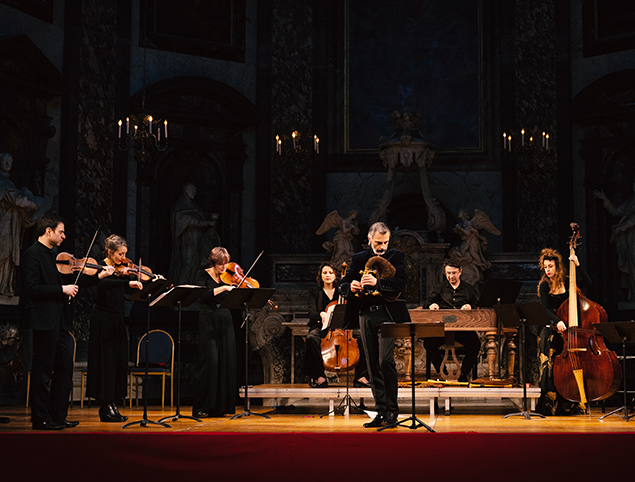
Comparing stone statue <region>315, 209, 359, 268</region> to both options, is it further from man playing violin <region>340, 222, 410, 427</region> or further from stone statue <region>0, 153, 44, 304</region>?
man playing violin <region>340, 222, 410, 427</region>

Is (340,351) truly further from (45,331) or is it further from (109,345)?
(45,331)

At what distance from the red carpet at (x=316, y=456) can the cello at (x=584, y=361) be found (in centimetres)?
171

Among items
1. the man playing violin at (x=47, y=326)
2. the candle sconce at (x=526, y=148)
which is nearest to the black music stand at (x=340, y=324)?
the man playing violin at (x=47, y=326)

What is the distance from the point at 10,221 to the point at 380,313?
219 inches

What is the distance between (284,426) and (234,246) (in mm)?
6074

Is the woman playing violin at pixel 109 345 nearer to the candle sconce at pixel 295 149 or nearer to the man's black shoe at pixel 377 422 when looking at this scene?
the man's black shoe at pixel 377 422

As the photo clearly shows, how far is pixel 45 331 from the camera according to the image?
21.3 feet

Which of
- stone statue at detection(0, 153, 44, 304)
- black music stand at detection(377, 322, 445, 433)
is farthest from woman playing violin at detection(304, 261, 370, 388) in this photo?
stone statue at detection(0, 153, 44, 304)

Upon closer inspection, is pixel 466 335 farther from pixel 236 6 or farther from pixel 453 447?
pixel 236 6

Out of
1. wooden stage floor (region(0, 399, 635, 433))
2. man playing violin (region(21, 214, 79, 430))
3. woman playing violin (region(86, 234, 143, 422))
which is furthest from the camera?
woman playing violin (region(86, 234, 143, 422))

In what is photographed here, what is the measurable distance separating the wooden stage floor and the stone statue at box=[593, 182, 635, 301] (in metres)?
3.27

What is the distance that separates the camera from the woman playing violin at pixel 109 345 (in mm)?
6906

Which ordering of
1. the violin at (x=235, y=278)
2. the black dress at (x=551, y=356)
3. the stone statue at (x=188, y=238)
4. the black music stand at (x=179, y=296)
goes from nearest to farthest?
1. the black music stand at (x=179, y=296)
2. the violin at (x=235, y=278)
3. the black dress at (x=551, y=356)
4. the stone statue at (x=188, y=238)

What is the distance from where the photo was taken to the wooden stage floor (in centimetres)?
609
